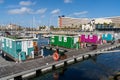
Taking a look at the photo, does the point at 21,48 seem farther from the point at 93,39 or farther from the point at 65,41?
the point at 93,39

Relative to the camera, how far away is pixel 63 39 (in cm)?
5666

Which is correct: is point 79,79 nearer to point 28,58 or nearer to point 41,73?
point 41,73

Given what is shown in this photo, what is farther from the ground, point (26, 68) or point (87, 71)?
point (26, 68)

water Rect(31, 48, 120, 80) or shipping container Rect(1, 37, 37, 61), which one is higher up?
shipping container Rect(1, 37, 37, 61)

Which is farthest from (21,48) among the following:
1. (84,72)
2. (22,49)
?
(84,72)

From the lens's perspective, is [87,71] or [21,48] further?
[21,48]

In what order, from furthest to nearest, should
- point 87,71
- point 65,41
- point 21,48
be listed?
point 65,41 < point 21,48 < point 87,71

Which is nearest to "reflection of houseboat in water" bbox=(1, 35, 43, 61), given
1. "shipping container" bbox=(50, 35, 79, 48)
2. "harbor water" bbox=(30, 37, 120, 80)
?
"harbor water" bbox=(30, 37, 120, 80)

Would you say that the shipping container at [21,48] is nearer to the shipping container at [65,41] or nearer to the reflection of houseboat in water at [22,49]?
the reflection of houseboat in water at [22,49]

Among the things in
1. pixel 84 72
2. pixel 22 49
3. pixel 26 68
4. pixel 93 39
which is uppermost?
pixel 93 39

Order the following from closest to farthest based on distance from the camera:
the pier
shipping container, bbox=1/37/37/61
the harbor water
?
the pier, the harbor water, shipping container, bbox=1/37/37/61

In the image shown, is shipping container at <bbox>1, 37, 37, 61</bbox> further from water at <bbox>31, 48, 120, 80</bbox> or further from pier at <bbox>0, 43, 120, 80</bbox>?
water at <bbox>31, 48, 120, 80</bbox>

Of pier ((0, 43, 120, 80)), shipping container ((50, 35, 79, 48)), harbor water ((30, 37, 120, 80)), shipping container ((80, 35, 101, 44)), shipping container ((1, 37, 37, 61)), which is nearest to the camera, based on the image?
pier ((0, 43, 120, 80))

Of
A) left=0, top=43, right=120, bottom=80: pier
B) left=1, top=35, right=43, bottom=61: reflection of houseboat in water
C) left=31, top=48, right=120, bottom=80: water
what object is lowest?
left=31, top=48, right=120, bottom=80: water
